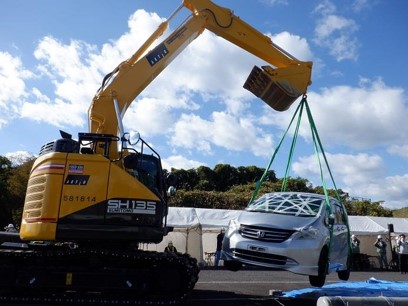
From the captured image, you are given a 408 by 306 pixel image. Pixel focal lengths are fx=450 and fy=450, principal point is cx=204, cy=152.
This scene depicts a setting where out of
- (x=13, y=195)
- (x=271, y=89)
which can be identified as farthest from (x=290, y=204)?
(x=13, y=195)

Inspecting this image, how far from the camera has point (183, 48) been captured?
1073 centimetres

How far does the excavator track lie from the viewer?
8.43 meters

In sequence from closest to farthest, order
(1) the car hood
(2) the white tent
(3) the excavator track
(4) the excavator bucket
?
(1) the car hood < (3) the excavator track < (4) the excavator bucket < (2) the white tent

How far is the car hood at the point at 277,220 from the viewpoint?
812 centimetres

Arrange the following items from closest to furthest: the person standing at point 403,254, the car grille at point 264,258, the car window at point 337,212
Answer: the car grille at point 264,258, the car window at point 337,212, the person standing at point 403,254

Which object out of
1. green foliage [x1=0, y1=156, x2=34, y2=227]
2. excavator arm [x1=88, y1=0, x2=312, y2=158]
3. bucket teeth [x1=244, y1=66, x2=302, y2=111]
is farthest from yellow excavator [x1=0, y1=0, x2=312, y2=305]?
green foliage [x1=0, y1=156, x2=34, y2=227]

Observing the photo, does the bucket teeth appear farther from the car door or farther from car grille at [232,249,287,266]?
car grille at [232,249,287,266]

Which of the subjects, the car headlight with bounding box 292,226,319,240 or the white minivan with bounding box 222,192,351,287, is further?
the car headlight with bounding box 292,226,319,240

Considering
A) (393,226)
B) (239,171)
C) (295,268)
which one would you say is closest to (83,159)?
(295,268)

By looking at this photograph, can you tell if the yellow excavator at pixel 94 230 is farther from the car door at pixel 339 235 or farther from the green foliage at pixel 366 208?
the green foliage at pixel 366 208

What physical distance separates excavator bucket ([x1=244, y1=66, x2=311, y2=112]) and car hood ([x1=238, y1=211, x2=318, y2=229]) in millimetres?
2855

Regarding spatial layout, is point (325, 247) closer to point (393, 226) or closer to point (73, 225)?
point (73, 225)

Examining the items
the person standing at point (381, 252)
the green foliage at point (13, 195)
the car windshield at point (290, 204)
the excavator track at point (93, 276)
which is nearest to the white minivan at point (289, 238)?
the car windshield at point (290, 204)

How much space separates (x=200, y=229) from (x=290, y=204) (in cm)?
1283
